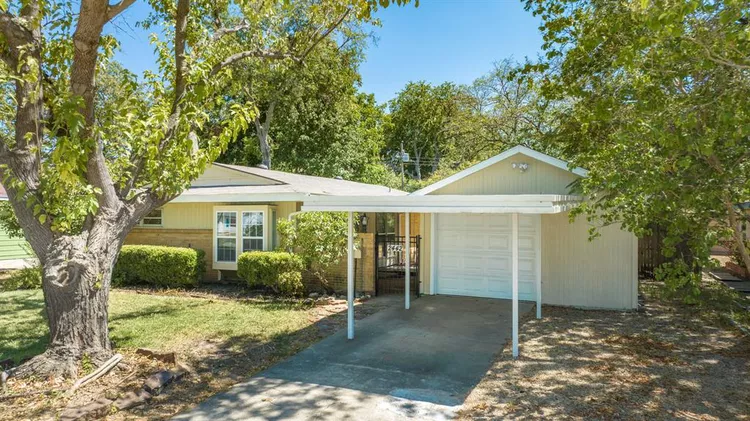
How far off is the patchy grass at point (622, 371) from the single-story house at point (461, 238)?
3.65 ft

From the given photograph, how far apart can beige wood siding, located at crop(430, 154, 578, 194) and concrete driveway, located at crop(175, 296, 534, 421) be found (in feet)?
9.68

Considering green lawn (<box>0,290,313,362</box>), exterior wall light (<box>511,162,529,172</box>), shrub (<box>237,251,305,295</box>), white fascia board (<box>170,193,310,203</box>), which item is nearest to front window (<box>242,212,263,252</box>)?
white fascia board (<box>170,193,310,203</box>)

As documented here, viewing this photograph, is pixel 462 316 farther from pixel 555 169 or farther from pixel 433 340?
pixel 555 169

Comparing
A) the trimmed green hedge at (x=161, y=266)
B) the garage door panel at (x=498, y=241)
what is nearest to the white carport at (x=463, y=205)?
the garage door panel at (x=498, y=241)

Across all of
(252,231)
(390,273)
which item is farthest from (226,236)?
(390,273)

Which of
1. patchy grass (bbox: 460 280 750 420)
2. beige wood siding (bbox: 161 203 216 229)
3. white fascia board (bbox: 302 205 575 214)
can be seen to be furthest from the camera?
beige wood siding (bbox: 161 203 216 229)

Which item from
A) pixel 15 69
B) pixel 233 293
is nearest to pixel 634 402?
pixel 15 69

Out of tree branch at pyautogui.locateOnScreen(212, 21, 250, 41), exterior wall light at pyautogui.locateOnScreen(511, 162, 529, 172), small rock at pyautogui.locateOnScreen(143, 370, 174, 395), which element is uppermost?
tree branch at pyautogui.locateOnScreen(212, 21, 250, 41)

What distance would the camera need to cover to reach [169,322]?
323 inches

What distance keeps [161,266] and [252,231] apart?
2465 millimetres

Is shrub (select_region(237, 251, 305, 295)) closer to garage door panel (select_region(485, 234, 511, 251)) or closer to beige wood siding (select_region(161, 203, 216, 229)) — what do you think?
beige wood siding (select_region(161, 203, 216, 229))

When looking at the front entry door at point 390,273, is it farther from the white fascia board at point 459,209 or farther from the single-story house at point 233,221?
the white fascia board at point 459,209

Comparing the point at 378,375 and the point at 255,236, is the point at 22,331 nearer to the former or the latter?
the point at 255,236

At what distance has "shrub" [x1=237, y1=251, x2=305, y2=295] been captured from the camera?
10.5 metres
